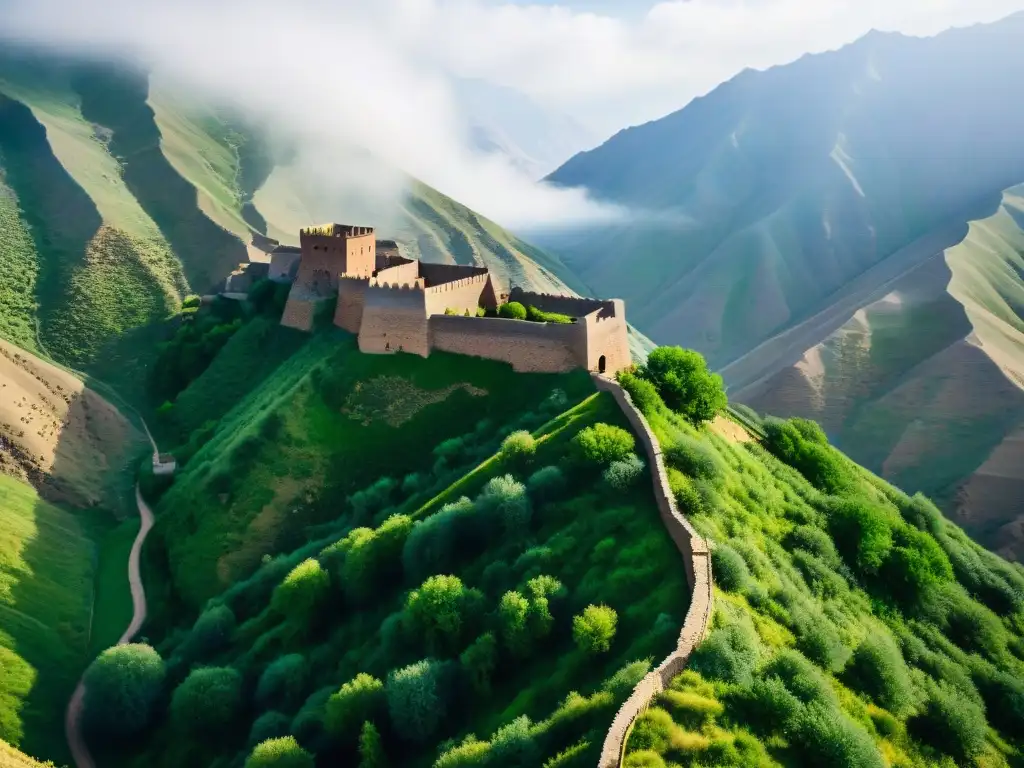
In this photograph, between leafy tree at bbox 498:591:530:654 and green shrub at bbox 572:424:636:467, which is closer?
leafy tree at bbox 498:591:530:654

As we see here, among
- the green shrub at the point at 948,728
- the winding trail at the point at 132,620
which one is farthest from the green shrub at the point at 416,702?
the winding trail at the point at 132,620

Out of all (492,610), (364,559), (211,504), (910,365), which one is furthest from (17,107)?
(910,365)

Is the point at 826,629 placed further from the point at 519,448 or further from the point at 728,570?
the point at 519,448

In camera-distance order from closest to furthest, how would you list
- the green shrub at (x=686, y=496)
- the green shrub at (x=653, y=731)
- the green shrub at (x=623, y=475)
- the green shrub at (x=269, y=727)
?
the green shrub at (x=653, y=731), the green shrub at (x=686, y=496), the green shrub at (x=269, y=727), the green shrub at (x=623, y=475)

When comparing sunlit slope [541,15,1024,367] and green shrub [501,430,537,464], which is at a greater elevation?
sunlit slope [541,15,1024,367]

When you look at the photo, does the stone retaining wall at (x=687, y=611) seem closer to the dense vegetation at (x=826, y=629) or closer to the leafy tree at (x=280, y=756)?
the dense vegetation at (x=826, y=629)

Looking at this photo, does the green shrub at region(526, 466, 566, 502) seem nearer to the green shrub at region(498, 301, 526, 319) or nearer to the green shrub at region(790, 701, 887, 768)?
the green shrub at region(790, 701, 887, 768)

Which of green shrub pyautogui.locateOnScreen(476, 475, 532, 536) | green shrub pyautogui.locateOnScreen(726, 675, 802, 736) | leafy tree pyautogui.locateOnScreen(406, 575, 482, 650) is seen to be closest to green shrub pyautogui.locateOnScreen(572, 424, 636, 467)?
green shrub pyautogui.locateOnScreen(476, 475, 532, 536)
